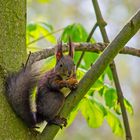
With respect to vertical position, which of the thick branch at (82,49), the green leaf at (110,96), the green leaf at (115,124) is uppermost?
the thick branch at (82,49)

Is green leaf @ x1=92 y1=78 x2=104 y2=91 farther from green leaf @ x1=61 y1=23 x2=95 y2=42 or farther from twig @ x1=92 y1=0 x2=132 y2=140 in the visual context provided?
green leaf @ x1=61 y1=23 x2=95 y2=42

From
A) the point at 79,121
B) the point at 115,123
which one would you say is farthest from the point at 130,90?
the point at 115,123

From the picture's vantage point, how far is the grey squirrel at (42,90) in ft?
4.15

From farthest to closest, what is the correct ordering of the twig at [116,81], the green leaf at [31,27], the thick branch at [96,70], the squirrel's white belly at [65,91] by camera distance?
the green leaf at [31,27] → the twig at [116,81] → the squirrel's white belly at [65,91] → the thick branch at [96,70]

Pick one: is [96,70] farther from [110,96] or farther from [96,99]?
[96,99]

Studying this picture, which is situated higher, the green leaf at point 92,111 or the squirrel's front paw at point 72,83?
the squirrel's front paw at point 72,83

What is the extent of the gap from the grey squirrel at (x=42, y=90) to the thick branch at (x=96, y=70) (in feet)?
0.10

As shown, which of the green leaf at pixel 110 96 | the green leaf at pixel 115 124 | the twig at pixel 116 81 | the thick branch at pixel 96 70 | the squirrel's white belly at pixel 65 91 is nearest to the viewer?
the thick branch at pixel 96 70

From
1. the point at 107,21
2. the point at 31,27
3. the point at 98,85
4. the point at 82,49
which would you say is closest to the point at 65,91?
the point at 82,49

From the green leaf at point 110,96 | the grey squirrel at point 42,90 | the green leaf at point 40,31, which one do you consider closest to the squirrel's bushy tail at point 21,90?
the grey squirrel at point 42,90

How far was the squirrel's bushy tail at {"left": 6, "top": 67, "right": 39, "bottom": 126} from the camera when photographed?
1.26m

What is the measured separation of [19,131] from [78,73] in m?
0.37

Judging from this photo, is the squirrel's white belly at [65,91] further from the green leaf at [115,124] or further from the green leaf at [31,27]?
the green leaf at [31,27]

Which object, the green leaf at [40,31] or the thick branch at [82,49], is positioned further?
the green leaf at [40,31]
